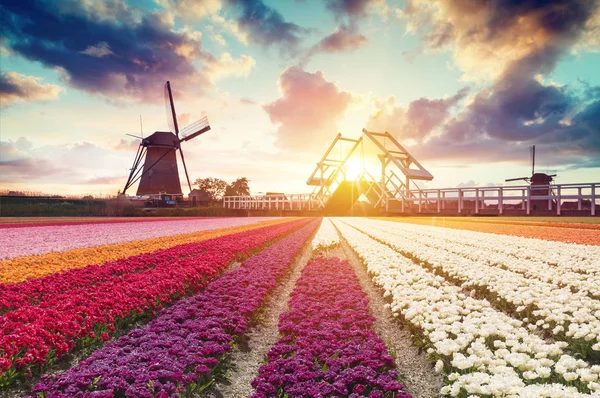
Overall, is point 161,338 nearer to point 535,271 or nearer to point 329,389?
point 329,389

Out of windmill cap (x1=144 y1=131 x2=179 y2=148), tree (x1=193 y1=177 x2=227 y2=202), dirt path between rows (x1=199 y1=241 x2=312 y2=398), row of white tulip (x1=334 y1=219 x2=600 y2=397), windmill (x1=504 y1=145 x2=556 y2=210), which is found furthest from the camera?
tree (x1=193 y1=177 x2=227 y2=202)

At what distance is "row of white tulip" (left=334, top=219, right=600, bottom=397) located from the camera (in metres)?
3.92

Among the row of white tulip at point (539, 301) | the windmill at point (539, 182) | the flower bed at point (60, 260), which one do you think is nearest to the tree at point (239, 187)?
the windmill at point (539, 182)

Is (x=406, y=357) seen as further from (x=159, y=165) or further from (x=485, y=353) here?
Answer: (x=159, y=165)

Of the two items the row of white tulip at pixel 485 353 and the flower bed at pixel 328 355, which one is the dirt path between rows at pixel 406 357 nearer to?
the row of white tulip at pixel 485 353

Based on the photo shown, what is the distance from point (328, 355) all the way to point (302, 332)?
991 millimetres

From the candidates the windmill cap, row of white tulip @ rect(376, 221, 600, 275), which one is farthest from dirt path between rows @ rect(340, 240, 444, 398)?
the windmill cap

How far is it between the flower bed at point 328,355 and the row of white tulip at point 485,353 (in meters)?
0.72

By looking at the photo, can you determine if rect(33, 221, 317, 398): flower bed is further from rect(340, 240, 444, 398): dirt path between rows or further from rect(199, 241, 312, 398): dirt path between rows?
rect(340, 240, 444, 398): dirt path between rows

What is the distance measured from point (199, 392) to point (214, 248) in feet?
32.9

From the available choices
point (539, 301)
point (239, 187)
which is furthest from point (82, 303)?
point (239, 187)

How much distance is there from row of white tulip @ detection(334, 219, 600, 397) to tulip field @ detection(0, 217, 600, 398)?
0.02 m

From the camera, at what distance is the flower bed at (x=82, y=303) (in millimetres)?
4777

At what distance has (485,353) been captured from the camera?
464 cm
